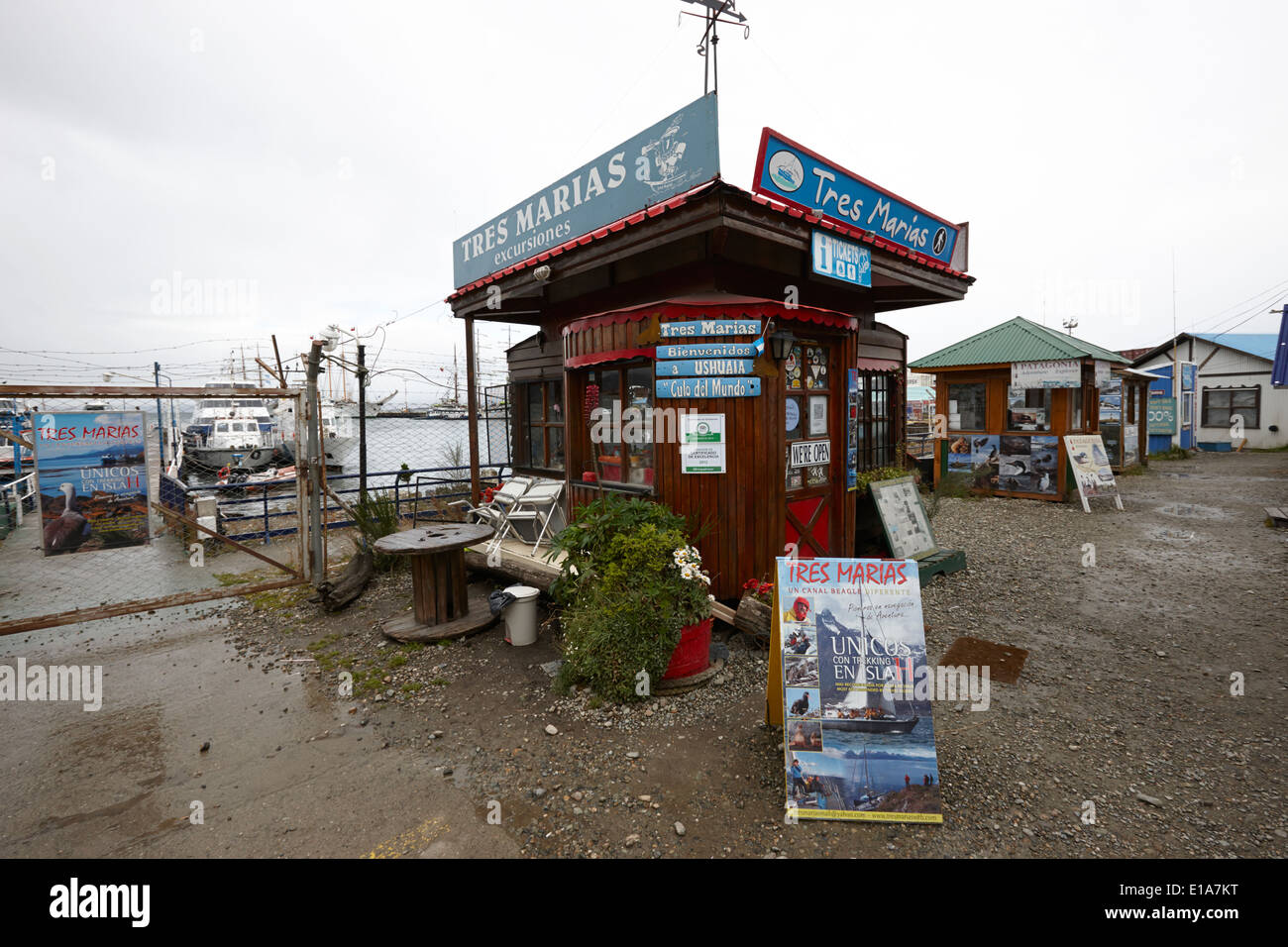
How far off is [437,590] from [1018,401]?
1286 cm

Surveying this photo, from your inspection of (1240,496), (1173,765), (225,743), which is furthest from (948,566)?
(1240,496)

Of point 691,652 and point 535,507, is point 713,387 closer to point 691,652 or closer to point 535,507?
point 691,652

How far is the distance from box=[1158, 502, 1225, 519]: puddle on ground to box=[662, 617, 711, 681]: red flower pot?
11017mm

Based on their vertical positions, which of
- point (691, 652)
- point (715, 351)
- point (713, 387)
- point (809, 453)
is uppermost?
point (715, 351)

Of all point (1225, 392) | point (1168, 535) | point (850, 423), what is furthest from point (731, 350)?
point (1225, 392)

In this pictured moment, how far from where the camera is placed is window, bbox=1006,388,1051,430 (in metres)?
12.3

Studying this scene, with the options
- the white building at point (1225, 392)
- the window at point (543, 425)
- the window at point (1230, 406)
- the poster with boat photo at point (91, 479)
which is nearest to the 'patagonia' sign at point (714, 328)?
the window at point (543, 425)

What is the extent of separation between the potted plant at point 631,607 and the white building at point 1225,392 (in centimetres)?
2443

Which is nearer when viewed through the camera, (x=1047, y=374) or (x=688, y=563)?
(x=688, y=563)

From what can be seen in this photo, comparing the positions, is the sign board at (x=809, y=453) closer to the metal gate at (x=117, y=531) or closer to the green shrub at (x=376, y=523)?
the metal gate at (x=117, y=531)

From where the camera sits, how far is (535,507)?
22.6 feet

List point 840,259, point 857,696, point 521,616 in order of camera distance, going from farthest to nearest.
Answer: point 840,259, point 521,616, point 857,696

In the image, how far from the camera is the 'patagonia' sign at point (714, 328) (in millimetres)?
5062

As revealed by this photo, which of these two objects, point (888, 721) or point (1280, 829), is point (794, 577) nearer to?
point (888, 721)
